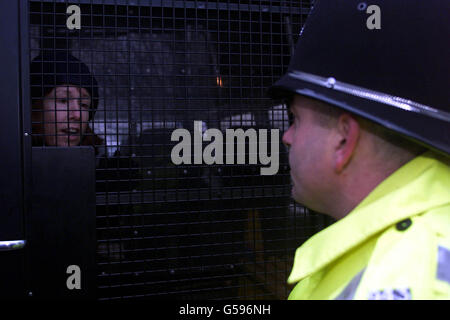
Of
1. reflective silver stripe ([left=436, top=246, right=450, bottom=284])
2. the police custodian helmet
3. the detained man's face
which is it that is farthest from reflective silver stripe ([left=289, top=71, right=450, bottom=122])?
the detained man's face

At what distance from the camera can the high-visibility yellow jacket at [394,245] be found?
0.76 meters

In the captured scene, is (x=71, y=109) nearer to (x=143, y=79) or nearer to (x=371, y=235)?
(x=143, y=79)

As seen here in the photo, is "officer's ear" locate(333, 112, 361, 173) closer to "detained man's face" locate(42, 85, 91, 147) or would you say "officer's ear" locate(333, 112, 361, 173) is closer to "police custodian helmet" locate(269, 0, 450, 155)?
"police custodian helmet" locate(269, 0, 450, 155)

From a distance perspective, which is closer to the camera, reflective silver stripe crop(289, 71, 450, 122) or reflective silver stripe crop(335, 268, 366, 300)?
reflective silver stripe crop(335, 268, 366, 300)

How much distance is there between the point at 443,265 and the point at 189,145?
1105mm

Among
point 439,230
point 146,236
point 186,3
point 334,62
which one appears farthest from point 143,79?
point 439,230

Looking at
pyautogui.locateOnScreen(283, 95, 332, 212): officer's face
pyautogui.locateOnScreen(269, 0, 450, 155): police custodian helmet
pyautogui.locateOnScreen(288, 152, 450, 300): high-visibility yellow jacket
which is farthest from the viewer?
pyautogui.locateOnScreen(283, 95, 332, 212): officer's face

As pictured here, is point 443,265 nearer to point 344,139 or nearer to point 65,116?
→ point 344,139

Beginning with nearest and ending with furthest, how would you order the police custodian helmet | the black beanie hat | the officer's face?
1. the police custodian helmet
2. the officer's face
3. the black beanie hat

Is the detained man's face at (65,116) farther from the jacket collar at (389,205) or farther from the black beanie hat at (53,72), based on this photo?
the jacket collar at (389,205)

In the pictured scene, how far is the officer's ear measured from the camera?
964 mm

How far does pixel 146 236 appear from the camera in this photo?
1.68 m

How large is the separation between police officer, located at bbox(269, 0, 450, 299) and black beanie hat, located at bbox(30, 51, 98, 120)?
0.87 metres

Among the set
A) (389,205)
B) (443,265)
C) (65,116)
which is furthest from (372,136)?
(65,116)
